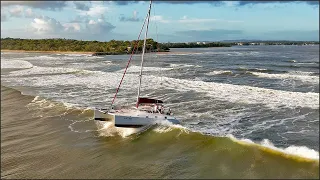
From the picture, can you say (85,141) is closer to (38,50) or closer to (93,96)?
(93,96)

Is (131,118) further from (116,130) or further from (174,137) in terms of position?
(174,137)

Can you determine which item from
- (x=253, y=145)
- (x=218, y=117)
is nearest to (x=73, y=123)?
(x=218, y=117)

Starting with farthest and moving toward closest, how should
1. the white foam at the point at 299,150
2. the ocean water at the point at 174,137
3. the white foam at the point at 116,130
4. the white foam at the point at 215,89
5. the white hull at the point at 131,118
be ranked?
1. the white foam at the point at 215,89
2. the white foam at the point at 116,130
3. the white hull at the point at 131,118
4. the white foam at the point at 299,150
5. the ocean water at the point at 174,137

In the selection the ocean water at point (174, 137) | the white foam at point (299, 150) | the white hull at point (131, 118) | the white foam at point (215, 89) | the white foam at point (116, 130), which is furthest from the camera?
the white foam at point (215, 89)

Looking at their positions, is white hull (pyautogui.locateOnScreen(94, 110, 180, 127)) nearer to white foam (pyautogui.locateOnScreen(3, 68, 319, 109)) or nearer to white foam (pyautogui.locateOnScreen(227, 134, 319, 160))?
white foam (pyautogui.locateOnScreen(227, 134, 319, 160))

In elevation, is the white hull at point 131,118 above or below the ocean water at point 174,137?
above

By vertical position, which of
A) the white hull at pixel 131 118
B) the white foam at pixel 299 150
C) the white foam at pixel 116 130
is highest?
the white hull at pixel 131 118

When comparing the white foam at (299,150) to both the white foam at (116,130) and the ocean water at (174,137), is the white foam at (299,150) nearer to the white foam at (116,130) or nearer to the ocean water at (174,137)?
the ocean water at (174,137)

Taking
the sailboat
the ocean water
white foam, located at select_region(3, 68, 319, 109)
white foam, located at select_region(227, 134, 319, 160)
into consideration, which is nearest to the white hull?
the sailboat

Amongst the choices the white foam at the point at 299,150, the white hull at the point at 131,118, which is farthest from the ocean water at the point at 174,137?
the white hull at the point at 131,118
